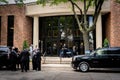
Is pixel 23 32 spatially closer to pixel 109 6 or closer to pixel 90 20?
pixel 90 20

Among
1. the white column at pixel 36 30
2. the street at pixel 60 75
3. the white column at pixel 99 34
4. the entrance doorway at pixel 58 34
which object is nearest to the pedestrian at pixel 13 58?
the street at pixel 60 75

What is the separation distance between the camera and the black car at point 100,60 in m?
20.2

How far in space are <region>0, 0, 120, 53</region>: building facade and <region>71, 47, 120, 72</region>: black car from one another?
50.2 ft

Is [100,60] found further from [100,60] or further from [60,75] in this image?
[60,75]

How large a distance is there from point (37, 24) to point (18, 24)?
2.65 m

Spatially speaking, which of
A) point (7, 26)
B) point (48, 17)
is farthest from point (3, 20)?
point (48, 17)

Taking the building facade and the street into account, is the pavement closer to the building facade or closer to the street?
the street

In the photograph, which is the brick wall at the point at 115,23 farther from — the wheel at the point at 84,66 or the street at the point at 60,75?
the wheel at the point at 84,66

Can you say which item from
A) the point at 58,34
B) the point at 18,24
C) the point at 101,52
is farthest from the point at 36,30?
the point at 101,52

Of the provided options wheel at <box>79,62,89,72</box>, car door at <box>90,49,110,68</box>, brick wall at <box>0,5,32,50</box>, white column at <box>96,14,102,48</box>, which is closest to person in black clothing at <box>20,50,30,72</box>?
wheel at <box>79,62,89,72</box>

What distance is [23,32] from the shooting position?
127 feet

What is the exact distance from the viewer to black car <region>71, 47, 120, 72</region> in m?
20.2

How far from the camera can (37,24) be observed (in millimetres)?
38719

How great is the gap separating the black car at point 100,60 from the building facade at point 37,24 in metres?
15.3
